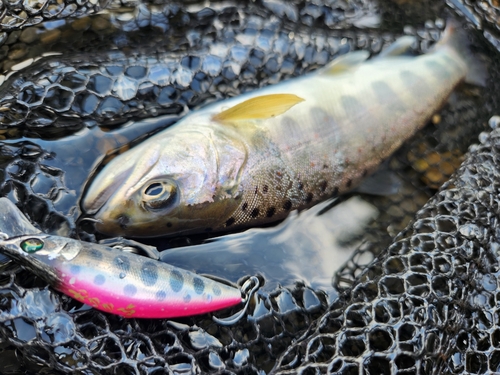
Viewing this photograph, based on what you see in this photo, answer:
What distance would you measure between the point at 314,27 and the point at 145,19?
1.30m

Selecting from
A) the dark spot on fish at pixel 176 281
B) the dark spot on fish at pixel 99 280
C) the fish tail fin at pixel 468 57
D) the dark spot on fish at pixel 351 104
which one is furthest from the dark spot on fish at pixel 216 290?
the fish tail fin at pixel 468 57

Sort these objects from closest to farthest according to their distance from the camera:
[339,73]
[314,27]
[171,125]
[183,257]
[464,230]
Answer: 1. [464,230]
2. [183,257]
3. [171,125]
4. [339,73]
5. [314,27]

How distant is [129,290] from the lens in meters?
2.12

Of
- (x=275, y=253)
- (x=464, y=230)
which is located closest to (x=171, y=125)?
(x=275, y=253)

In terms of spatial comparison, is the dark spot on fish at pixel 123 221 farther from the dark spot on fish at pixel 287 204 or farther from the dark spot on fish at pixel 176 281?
the dark spot on fish at pixel 287 204

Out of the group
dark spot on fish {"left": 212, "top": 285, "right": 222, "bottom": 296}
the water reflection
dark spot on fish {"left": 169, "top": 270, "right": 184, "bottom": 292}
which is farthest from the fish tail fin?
dark spot on fish {"left": 169, "top": 270, "right": 184, "bottom": 292}

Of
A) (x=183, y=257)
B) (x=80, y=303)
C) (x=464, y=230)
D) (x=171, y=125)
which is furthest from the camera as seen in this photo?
(x=171, y=125)

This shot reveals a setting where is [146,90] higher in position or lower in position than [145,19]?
lower

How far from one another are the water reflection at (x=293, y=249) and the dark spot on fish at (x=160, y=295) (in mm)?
518

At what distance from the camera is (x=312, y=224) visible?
9.91ft

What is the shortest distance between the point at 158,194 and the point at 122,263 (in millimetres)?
451

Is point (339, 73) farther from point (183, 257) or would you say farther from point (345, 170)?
point (183, 257)

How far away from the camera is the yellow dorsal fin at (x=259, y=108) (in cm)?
277

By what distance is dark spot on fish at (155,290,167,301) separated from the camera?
216 centimetres
